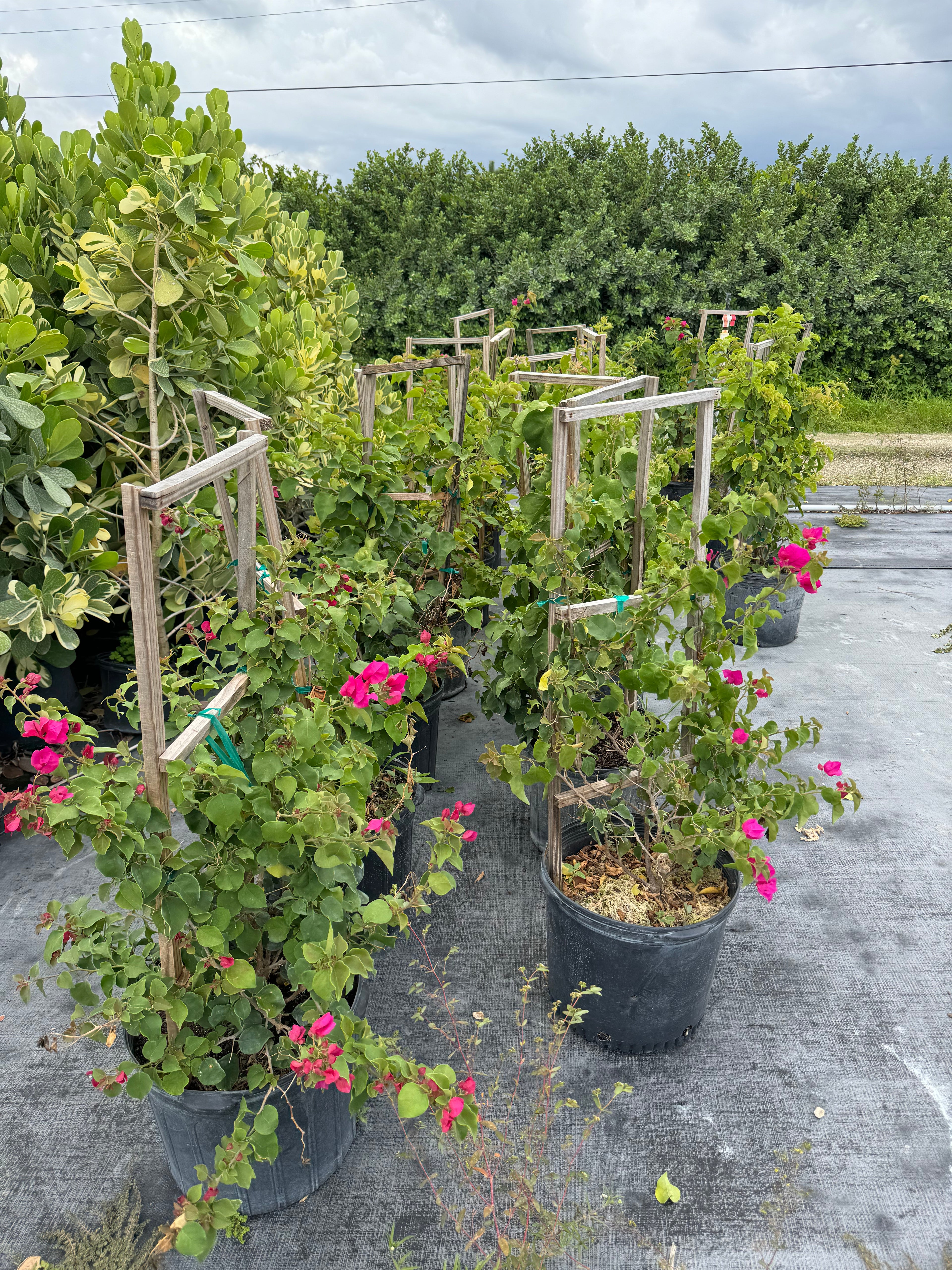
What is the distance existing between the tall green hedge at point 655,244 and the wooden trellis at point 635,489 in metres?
8.71

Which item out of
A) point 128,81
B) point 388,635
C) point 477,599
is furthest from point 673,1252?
point 128,81

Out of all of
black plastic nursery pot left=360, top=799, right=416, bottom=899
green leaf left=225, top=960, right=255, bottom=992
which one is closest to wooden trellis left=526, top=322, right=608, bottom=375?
black plastic nursery pot left=360, top=799, right=416, bottom=899

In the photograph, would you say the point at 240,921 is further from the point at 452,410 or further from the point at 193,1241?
the point at 452,410

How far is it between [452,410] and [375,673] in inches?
77.4

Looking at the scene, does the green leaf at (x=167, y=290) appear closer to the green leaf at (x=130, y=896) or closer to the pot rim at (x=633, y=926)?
the green leaf at (x=130, y=896)

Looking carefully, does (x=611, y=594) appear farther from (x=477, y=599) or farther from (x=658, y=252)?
(x=658, y=252)

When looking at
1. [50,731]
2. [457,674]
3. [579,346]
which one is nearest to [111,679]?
[457,674]

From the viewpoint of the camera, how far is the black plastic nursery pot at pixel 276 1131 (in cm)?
147

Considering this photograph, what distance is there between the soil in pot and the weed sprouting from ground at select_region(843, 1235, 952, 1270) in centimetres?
124

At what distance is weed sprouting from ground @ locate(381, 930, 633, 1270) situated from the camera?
59.7 inches

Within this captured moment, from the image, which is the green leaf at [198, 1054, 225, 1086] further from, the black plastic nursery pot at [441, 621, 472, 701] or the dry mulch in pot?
the black plastic nursery pot at [441, 621, 472, 701]

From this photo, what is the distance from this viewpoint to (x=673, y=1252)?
5.05ft

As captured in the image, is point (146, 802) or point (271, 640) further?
point (271, 640)

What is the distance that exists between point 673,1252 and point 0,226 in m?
3.61
